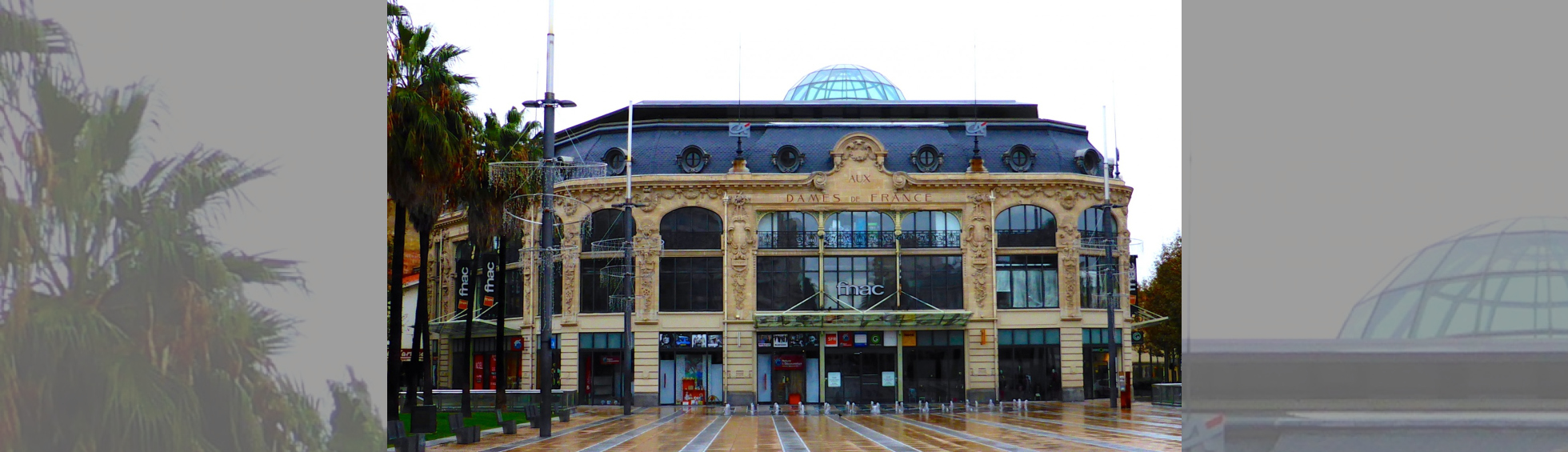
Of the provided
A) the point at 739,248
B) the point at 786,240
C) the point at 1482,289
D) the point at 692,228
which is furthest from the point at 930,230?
the point at 1482,289

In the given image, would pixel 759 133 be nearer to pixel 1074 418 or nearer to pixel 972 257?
pixel 972 257

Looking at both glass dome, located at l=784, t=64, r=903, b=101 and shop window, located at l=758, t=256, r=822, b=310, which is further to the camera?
glass dome, located at l=784, t=64, r=903, b=101

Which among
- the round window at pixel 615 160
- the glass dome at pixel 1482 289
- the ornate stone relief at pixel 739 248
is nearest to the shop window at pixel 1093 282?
the ornate stone relief at pixel 739 248

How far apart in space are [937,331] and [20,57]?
51812 millimetres

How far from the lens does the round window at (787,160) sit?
209ft

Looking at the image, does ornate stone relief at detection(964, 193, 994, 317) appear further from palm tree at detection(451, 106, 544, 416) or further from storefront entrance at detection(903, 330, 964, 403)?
palm tree at detection(451, 106, 544, 416)

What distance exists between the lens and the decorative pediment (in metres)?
63.2

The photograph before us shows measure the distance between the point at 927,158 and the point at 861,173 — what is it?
Result: 10.5 feet

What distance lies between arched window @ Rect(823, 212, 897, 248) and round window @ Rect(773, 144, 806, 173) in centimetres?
274

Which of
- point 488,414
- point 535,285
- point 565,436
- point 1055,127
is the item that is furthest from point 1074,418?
point 535,285

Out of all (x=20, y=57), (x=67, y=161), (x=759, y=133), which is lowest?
(x=67, y=161)

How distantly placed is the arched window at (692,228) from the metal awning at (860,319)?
3.95 meters

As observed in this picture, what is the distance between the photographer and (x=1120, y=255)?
64.6m

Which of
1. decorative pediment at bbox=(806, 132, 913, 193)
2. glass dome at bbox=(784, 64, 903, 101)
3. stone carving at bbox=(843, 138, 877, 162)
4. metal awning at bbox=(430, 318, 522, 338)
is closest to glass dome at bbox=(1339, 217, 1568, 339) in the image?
decorative pediment at bbox=(806, 132, 913, 193)
